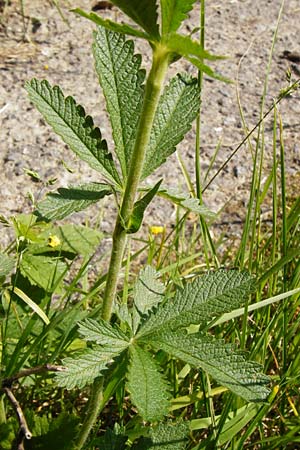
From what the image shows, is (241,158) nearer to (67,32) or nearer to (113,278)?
(67,32)

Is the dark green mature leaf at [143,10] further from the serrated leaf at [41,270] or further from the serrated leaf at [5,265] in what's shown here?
the serrated leaf at [41,270]

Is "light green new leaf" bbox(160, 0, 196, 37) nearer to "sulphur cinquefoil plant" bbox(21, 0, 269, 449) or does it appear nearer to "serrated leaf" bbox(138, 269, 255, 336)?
"sulphur cinquefoil plant" bbox(21, 0, 269, 449)

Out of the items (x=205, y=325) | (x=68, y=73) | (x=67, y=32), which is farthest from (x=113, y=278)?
(x=67, y=32)

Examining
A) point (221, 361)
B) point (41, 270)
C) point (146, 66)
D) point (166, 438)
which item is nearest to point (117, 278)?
point (221, 361)

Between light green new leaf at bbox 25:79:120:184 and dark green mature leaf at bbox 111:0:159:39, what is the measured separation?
28 centimetres

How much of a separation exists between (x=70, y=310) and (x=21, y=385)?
18cm

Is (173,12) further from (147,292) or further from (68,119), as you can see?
(147,292)

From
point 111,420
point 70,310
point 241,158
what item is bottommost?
point 111,420

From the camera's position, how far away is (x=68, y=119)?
110 cm

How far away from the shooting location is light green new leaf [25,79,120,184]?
1.09 m

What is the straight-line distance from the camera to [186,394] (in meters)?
1.62

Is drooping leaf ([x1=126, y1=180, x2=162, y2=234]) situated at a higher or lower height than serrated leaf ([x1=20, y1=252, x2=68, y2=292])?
higher

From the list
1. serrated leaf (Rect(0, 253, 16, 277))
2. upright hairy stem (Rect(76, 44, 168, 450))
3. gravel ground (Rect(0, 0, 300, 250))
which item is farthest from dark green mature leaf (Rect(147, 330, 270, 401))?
gravel ground (Rect(0, 0, 300, 250))

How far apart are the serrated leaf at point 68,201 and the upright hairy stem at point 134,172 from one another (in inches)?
1.9
